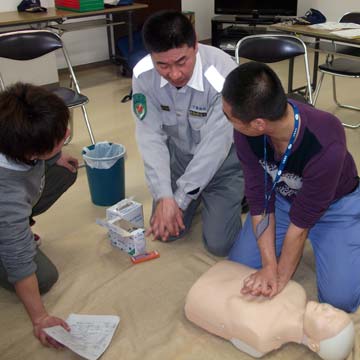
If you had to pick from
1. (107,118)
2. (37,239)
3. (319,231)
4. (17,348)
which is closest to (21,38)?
(107,118)

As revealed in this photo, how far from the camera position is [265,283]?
5.02 ft

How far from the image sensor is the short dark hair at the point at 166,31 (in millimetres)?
1644

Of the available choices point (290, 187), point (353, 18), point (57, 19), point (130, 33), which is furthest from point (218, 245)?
point (130, 33)

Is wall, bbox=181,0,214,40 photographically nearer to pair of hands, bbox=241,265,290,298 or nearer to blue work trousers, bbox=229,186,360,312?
blue work trousers, bbox=229,186,360,312

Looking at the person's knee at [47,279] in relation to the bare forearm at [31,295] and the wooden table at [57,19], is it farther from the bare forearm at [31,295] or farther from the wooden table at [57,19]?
the wooden table at [57,19]

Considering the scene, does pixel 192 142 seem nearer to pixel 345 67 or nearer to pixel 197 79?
pixel 197 79

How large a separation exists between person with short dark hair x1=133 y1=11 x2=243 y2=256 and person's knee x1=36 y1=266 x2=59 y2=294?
410mm

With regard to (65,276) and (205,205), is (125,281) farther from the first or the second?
(205,205)

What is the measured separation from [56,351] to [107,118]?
2.37 metres

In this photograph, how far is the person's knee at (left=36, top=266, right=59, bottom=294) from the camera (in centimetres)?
177

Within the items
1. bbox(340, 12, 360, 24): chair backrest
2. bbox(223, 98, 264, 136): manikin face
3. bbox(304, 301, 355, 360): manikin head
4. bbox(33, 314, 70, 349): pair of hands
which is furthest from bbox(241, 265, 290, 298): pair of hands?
bbox(340, 12, 360, 24): chair backrest

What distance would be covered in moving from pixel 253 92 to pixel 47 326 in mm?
998

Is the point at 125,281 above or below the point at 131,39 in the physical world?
below

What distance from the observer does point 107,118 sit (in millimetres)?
3664
